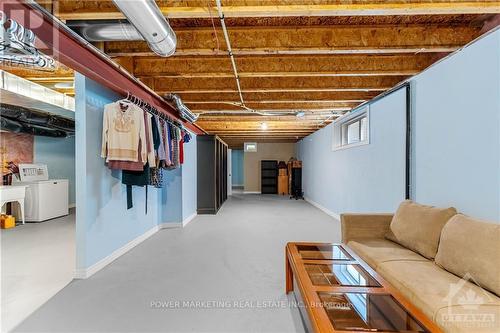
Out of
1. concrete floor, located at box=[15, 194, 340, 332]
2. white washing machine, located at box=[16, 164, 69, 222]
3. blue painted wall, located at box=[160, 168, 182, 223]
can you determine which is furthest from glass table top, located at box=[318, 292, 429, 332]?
white washing machine, located at box=[16, 164, 69, 222]

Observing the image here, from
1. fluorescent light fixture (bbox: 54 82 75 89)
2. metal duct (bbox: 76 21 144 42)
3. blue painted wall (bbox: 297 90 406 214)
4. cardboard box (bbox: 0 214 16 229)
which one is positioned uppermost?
fluorescent light fixture (bbox: 54 82 75 89)

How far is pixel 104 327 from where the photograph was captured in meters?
1.79

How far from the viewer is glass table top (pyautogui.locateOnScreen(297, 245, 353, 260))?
2059mm

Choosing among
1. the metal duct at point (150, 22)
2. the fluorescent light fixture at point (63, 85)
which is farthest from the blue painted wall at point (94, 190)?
the fluorescent light fixture at point (63, 85)

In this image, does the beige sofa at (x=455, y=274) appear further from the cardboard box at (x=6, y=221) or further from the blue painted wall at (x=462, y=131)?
the cardboard box at (x=6, y=221)

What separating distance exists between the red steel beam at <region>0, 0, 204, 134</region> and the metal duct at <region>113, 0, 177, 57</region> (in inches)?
18.5

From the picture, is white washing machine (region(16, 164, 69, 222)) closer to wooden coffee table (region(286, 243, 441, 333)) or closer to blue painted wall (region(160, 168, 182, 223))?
blue painted wall (region(160, 168, 182, 223))

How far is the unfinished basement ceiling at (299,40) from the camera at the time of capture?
1.85 meters

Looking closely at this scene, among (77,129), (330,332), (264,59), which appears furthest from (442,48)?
(77,129)

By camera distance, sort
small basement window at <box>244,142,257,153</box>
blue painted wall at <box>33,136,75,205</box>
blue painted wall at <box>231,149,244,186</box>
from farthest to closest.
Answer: blue painted wall at <box>231,149,244,186</box>
small basement window at <box>244,142,257,153</box>
blue painted wall at <box>33,136,75,205</box>

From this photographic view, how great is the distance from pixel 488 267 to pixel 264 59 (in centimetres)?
267

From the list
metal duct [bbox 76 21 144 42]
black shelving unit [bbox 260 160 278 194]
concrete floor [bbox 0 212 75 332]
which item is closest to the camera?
metal duct [bbox 76 21 144 42]

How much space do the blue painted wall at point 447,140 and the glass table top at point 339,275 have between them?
50.6 inches

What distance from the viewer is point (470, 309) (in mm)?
1312
